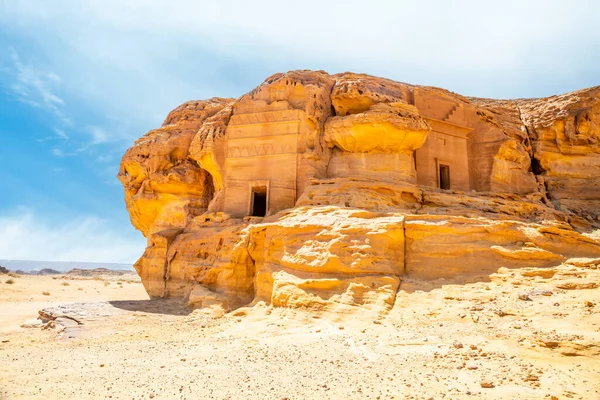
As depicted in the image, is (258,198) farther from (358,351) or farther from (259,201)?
(358,351)

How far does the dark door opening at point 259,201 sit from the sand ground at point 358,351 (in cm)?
530

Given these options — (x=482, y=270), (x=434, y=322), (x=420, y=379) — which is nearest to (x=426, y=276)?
(x=482, y=270)

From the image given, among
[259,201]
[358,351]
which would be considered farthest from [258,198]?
[358,351]

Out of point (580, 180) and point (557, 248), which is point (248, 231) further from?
→ point (580, 180)

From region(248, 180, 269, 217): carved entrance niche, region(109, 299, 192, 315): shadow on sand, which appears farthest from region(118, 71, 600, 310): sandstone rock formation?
region(109, 299, 192, 315): shadow on sand

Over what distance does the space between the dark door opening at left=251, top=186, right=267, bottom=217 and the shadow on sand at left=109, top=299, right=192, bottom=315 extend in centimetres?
423

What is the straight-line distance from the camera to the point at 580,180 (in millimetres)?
20219

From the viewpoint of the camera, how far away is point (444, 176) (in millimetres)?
17969

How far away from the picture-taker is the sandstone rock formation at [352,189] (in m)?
10.9

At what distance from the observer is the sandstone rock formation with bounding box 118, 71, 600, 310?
35.9ft

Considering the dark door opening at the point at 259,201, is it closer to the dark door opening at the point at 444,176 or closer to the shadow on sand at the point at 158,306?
the shadow on sand at the point at 158,306

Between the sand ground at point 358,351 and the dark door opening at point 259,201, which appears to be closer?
the sand ground at point 358,351

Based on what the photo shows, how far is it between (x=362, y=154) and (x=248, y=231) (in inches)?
220

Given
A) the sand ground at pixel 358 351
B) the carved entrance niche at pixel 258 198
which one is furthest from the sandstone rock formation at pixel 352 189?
the sand ground at pixel 358 351
